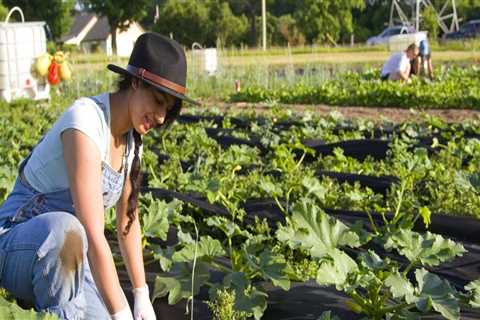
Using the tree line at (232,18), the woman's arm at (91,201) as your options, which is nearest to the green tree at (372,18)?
the tree line at (232,18)

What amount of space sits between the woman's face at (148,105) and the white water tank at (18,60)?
10.4 metres

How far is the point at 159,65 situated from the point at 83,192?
1.66ft

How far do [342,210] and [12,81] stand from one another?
378 inches

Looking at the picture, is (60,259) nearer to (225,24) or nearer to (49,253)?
(49,253)

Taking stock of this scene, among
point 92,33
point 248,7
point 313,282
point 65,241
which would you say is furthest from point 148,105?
point 92,33

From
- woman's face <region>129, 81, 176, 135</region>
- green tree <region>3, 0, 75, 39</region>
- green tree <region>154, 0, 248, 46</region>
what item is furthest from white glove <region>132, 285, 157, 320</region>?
green tree <region>154, 0, 248, 46</region>

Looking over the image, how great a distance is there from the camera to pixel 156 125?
2652mm

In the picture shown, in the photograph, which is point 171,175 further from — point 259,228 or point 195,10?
point 195,10

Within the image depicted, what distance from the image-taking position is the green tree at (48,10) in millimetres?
33188

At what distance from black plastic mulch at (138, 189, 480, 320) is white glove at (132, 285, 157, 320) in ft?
0.48

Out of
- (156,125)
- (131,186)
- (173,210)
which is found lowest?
(173,210)

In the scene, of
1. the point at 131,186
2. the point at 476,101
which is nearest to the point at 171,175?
the point at 131,186

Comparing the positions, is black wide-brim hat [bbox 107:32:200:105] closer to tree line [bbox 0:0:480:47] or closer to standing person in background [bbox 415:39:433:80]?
standing person in background [bbox 415:39:433:80]

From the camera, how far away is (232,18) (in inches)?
1822
